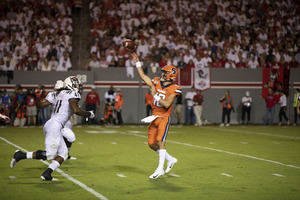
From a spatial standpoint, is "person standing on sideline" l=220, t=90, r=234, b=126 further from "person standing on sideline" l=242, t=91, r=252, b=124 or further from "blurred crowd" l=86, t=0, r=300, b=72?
"blurred crowd" l=86, t=0, r=300, b=72

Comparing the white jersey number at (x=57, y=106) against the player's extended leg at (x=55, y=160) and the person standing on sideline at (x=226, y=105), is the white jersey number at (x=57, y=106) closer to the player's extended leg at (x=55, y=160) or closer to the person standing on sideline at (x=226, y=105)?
the player's extended leg at (x=55, y=160)

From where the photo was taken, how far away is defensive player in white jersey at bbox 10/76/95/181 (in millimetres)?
8930

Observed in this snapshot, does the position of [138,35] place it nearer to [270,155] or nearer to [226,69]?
[226,69]

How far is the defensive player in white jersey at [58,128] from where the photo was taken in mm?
8930

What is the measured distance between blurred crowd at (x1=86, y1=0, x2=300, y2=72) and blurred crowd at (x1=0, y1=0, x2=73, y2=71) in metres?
1.46

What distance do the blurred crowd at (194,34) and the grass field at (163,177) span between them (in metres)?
10.5

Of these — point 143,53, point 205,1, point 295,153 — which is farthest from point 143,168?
point 205,1

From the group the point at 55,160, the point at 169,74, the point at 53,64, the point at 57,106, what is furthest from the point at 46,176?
the point at 53,64

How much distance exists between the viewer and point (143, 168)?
10773 mm

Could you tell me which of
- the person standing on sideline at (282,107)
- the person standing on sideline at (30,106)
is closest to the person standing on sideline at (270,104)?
the person standing on sideline at (282,107)

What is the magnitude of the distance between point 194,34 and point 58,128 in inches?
784

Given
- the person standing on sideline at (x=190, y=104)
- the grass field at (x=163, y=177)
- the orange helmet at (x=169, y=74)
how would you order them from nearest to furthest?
the grass field at (x=163, y=177), the orange helmet at (x=169, y=74), the person standing on sideline at (x=190, y=104)

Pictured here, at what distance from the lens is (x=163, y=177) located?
9.60 metres

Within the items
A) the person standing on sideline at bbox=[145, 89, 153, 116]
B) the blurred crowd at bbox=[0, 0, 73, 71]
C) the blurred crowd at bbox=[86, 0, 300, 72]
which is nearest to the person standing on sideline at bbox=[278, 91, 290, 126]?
the blurred crowd at bbox=[86, 0, 300, 72]
